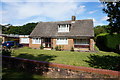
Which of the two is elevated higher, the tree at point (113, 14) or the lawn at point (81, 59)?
the tree at point (113, 14)

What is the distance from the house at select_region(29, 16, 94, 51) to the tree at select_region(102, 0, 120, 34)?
38.5ft

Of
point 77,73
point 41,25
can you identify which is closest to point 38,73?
point 77,73

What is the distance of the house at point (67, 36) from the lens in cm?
2077

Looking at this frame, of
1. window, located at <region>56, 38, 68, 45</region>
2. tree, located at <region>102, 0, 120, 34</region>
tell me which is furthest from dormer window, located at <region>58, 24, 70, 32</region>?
tree, located at <region>102, 0, 120, 34</region>

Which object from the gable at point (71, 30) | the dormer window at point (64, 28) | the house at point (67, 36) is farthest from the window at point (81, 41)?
the dormer window at point (64, 28)

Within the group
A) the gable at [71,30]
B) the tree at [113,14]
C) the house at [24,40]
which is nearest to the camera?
the tree at [113,14]

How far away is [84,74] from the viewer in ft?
19.4

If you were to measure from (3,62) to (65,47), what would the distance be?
1400cm

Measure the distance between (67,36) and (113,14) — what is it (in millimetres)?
14010

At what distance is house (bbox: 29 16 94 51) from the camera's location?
2077cm

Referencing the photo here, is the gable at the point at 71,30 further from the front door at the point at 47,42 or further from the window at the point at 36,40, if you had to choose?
the front door at the point at 47,42

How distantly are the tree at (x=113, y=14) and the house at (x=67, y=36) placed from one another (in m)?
11.7

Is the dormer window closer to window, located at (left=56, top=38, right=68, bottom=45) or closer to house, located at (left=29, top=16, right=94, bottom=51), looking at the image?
house, located at (left=29, top=16, right=94, bottom=51)

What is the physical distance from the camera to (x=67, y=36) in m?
21.1
